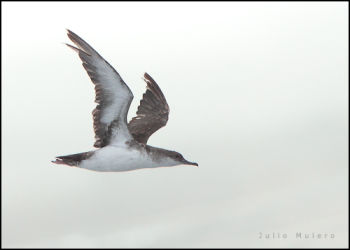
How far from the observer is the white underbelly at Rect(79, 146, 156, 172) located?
62.4ft

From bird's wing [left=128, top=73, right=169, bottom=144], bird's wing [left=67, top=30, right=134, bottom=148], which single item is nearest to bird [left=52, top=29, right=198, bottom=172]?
bird's wing [left=67, top=30, right=134, bottom=148]

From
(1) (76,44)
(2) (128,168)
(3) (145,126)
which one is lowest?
(2) (128,168)

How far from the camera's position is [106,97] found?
61.3 feet

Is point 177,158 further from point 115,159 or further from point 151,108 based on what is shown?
point 151,108

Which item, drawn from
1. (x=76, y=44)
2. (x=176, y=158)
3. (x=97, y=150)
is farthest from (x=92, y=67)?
(x=176, y=158)

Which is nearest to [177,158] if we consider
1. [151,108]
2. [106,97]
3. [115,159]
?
[115,159]

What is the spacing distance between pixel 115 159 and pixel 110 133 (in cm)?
83

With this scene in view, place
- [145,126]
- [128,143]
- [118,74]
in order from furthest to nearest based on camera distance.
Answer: [145,126] < [128,143] < [118,74]

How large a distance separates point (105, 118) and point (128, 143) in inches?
38.9

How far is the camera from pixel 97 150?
63.1ft

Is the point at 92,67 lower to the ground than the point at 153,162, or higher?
Answer: higher

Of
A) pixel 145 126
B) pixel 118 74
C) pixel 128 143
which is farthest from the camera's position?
pixel 145 126

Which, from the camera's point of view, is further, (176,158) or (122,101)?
(176,158)

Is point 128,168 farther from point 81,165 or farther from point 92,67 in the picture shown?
point 92,67
